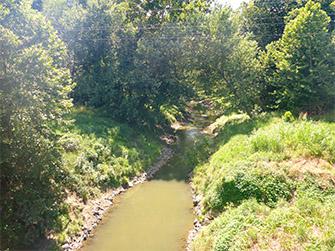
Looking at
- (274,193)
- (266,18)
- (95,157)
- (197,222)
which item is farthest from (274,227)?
(266,18)

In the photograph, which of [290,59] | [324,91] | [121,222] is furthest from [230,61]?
[121,222]

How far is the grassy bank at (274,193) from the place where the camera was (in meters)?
11.3

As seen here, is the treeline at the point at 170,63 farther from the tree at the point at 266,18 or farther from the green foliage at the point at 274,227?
the green foliage at the point at 274,227

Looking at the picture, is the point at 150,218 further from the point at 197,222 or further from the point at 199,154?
the point at 199,154

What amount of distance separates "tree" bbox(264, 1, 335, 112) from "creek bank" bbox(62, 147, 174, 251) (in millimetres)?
11469

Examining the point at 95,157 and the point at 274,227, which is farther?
the point at 95,157

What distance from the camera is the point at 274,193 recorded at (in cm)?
1465

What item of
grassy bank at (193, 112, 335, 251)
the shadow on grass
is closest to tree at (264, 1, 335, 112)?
the shadow on grass

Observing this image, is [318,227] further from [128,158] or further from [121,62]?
[121,62]

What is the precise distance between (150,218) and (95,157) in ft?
19.0

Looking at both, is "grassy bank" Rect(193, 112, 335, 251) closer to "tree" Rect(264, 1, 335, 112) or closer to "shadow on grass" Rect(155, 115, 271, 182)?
"shadow on grass" Rect(155, 115, 271, 182)

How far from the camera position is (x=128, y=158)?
24328mm

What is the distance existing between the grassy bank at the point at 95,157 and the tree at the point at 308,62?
10959 mm

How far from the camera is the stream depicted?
1526 centimetres
